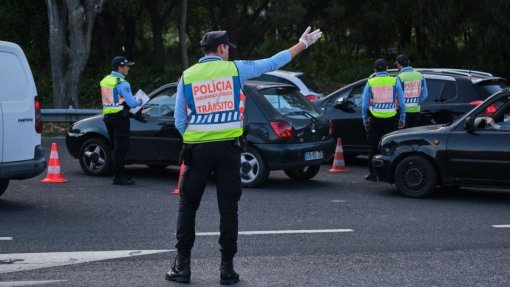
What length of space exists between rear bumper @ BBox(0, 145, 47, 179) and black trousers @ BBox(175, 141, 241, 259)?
159 inches

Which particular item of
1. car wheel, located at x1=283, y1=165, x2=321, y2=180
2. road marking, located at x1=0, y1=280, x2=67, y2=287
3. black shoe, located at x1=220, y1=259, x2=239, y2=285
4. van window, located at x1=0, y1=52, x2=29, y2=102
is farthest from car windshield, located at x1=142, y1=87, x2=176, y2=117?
black shoe, located at x1=220, y1=259, x2=239, y2=285

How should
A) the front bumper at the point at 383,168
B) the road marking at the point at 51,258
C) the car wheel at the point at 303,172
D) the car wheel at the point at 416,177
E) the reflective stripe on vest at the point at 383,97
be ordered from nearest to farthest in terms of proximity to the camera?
the road marking at the point at 51,258, the car wheel at the point at 416,177, the front bumper at the point at 383,168, the reflective stripe on vest at the point at 383,97, the car wheel at the point at 303,172

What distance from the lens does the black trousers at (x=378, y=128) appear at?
13.4 meters

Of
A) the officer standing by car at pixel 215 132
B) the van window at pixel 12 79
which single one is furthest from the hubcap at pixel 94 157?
the officer standing by car at pixel 215 132

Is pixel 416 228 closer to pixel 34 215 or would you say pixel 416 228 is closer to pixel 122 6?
pixel 34 215

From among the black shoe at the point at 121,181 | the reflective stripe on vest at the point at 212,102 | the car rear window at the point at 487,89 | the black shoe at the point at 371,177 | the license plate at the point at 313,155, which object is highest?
the reflective stripe on vest at the point at 212,102

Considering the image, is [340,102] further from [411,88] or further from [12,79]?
[12,79]

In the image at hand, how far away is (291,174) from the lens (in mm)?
13836

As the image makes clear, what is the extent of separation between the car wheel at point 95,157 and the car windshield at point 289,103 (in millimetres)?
2565

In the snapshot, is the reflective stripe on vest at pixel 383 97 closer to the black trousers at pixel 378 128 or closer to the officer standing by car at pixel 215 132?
the black trousers at pixel 378 128

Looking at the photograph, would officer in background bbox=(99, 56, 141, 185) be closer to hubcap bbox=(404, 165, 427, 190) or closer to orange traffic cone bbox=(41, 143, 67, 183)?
orange traffic cone bbox=(41, 143, 67, 183)

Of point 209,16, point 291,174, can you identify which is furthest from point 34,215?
point 209,16

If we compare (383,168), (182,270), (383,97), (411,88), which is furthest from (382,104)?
(182,270)

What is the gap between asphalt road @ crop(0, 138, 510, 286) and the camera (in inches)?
295
